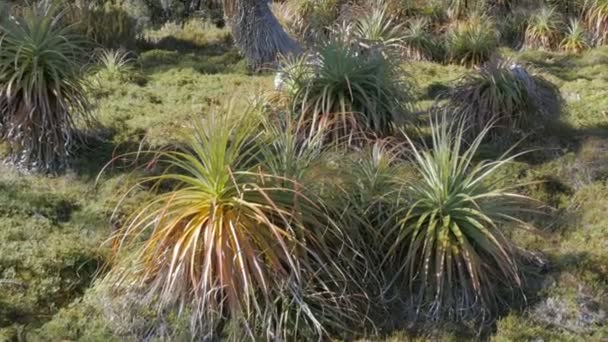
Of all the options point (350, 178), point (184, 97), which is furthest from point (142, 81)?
point (350, 178)

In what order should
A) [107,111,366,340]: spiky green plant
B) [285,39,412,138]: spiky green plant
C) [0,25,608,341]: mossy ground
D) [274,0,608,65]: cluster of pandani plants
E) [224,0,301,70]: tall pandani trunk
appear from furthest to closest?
[274,0,608,65]: cluster of pandani plants
[224,0,301,70]: tall pandani trunk
[285,39,412,138]: spiky green plant
[0,25,608,341]: mossy ground
[107,111,366,340]: spiky green plant

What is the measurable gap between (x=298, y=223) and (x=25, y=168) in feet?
9.92

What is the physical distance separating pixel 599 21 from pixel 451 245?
8.21 metres

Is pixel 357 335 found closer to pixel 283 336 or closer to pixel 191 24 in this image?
pixel 283 336

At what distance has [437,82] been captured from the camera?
964 centimetres

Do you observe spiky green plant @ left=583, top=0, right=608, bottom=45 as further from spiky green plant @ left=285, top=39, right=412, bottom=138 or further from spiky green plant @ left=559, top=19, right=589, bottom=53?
spiky green plant @ left=285, top=39, right=412, bottom=138

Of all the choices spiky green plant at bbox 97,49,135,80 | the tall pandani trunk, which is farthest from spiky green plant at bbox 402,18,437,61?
spiky green plant at bbox 97,49,135,80

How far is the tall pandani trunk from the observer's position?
9.76 meters

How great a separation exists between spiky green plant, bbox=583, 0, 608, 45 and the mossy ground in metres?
2.74

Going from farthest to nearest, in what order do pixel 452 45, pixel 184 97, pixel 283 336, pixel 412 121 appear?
pixel 452 45 → pixel 184 97 → pixel 412 121 → pixel 283 336

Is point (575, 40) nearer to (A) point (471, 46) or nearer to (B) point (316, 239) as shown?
(A) point (471, 46)

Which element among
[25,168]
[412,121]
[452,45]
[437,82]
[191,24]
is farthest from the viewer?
[191,24]

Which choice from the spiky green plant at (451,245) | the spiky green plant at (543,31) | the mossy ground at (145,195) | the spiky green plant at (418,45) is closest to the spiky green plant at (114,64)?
the mossy ground at (145,195)

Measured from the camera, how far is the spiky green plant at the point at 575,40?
11781 mm
